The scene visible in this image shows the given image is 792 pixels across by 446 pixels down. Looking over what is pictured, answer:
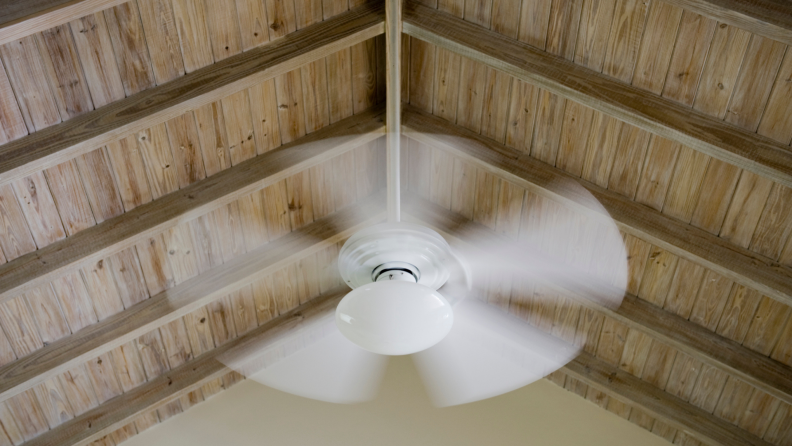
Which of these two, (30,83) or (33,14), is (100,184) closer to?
(30,83)

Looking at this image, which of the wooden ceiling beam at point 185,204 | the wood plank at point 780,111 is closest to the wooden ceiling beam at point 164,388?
the wooden ceiling beam at point 185,204

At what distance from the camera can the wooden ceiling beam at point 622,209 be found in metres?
3.22

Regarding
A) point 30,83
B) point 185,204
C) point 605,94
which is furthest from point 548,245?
point 30,83

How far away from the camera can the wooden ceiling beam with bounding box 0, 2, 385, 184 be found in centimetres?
296

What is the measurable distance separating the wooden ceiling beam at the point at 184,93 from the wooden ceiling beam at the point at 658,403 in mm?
2147

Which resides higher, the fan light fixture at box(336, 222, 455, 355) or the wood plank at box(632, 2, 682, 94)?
the wood plank at box(632, 2, 682, 94)

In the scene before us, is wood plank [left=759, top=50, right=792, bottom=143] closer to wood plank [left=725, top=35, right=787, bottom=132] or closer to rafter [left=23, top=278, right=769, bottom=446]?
wood plank [left=725, top=35, right=787, bottom=132]

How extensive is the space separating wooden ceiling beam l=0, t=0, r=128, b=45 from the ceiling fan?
1.06 m

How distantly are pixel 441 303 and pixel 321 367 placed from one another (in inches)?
98.8

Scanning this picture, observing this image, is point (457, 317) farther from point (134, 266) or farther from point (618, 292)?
point (134, 266)

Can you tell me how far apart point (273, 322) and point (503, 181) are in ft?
5.21

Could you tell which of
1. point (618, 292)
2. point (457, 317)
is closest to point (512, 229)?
point (618, 292)

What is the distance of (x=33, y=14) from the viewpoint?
2529 mm

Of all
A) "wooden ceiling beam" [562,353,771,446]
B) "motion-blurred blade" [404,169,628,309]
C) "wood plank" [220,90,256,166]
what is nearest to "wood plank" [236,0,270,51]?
"wood plank" [220,90,256,166]
